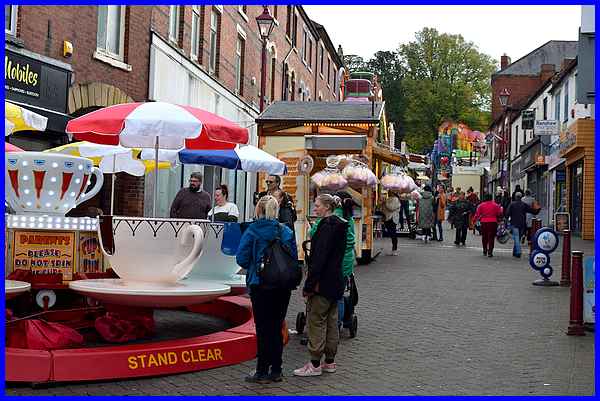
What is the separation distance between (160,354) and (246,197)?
2311 centimetres

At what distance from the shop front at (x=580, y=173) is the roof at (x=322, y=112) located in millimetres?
11136

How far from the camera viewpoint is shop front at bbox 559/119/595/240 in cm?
2697

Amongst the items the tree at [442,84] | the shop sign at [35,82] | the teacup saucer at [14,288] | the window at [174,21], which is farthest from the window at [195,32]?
the tree at [442,84]

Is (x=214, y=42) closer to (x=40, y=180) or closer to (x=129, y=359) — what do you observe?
(x=40, y=180)

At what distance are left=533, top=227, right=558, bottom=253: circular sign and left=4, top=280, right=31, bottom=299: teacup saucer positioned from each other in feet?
29.9

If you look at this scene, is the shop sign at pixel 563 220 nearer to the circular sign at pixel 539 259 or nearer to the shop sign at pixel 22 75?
the circular sign at pixel 539 259

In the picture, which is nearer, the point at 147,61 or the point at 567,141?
the point at 147,61

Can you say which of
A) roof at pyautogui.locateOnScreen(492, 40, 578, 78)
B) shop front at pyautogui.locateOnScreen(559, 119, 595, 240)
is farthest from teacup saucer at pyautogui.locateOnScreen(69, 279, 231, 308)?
roof at pyautogui.locateOnScreen(492, 40, 578, 78)

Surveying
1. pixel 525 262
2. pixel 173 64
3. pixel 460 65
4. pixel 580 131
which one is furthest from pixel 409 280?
pixel 460 65

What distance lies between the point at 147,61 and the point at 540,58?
165ft

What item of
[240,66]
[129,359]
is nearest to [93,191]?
[129,359]

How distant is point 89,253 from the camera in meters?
8.45

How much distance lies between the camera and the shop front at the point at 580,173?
2697 centimetres

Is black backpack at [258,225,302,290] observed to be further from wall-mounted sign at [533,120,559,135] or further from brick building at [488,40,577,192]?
brick building at [488,40,577,192]
